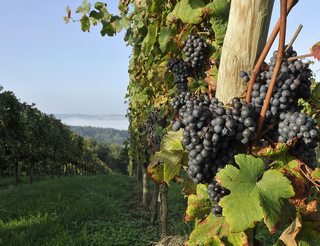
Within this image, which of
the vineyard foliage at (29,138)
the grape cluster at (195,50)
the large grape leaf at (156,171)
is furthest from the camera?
the vineyard foliage at (29,138)

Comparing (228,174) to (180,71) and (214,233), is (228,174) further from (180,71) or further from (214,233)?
(180,71)

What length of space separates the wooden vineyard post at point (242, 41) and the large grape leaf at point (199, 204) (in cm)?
52

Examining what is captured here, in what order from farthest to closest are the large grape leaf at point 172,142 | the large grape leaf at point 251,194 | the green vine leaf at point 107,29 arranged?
the green vine leaf at point 107,29
the large grape leaf at point 172,142
the large grape leaf at point 251,194

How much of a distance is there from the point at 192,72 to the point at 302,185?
165 cm

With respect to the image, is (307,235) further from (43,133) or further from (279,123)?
(43,133)

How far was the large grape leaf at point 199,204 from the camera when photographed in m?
2.02

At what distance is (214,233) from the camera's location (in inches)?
73.7

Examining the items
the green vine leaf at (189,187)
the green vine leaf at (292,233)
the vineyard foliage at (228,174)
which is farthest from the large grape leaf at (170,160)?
the green vine leaf at (292,233)

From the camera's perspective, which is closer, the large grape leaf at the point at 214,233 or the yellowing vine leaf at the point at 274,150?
the yellowing vine leaf at the point at 274,150

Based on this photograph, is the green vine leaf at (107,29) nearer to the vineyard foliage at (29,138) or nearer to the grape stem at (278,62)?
the grape stem at (278,62)

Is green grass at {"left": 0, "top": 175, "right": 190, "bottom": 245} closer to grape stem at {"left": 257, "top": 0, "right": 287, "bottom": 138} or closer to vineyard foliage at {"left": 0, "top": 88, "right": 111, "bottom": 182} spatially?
grape stem at {"left": 257, "top": 0, "right": 287, "bottom": 138}

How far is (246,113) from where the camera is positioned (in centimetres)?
164

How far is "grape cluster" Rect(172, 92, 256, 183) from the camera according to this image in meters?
1.64

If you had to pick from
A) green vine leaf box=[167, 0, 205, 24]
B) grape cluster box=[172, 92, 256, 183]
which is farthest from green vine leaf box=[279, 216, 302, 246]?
green vine leaf box=[167, 0, 205, 24]
